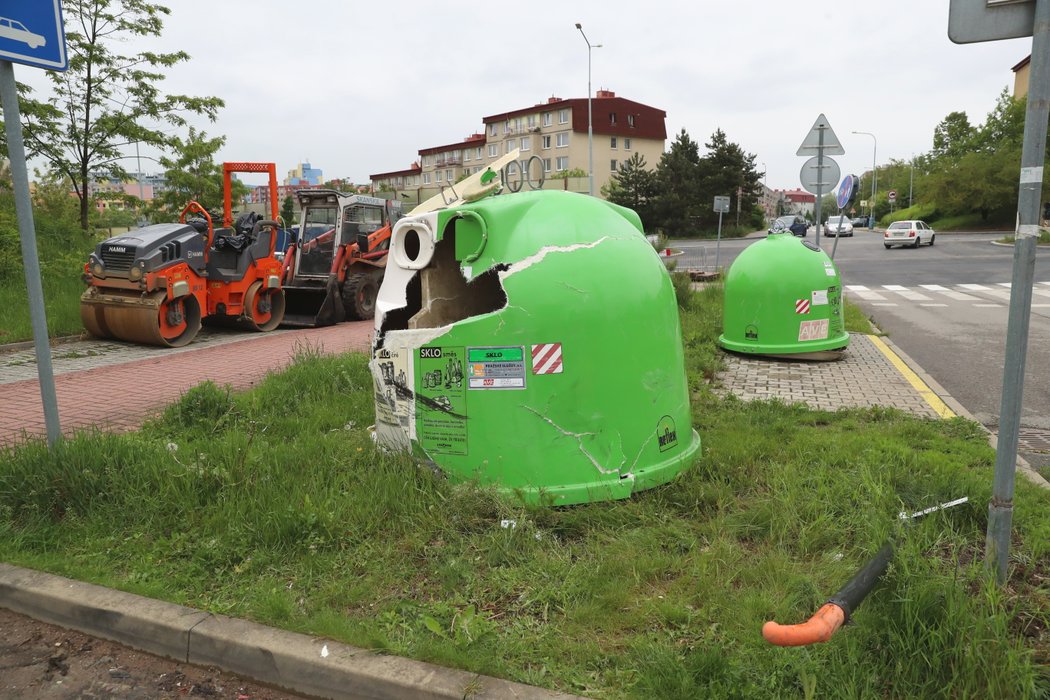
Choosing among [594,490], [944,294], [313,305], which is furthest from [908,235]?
[594,490]

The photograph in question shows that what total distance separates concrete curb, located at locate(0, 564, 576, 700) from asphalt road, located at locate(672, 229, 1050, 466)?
4.36 metres

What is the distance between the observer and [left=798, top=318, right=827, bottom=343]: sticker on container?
8539mm

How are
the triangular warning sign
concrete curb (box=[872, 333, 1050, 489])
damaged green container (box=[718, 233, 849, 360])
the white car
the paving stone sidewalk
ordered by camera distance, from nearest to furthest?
the white car → concrete curb (box=[872, 333, 1050, 489]) → the paving stone sidewalk → damaged green container (box=[718, 233, 849, 360]) → the triangular warning sign

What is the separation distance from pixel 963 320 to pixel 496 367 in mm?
12089

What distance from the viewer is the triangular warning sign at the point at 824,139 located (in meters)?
11.9

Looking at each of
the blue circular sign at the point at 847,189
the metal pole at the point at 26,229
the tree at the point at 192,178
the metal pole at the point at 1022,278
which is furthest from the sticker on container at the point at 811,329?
the tree at the point at 192,178

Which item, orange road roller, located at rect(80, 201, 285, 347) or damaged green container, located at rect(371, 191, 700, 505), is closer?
damaged green container, located at rect(371, 191, 700, 505)

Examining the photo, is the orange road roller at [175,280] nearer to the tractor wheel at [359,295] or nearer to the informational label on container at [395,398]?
the tractor wheel at [359,295]

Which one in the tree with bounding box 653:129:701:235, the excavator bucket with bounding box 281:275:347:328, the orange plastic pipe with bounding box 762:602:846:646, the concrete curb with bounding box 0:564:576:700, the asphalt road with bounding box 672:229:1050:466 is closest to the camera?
the orange plastic pipe with bounding box 762:602:846:646

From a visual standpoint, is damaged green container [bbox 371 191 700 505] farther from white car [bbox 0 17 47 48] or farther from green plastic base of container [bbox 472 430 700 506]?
white car [bbox 0 17 47 48]

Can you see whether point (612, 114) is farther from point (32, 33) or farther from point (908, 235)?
point (32, 33)

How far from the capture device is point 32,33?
389 centimetres

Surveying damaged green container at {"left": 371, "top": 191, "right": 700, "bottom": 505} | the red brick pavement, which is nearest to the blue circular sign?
the red brick pavement

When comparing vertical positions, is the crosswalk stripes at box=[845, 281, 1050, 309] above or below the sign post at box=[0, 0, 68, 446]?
below
